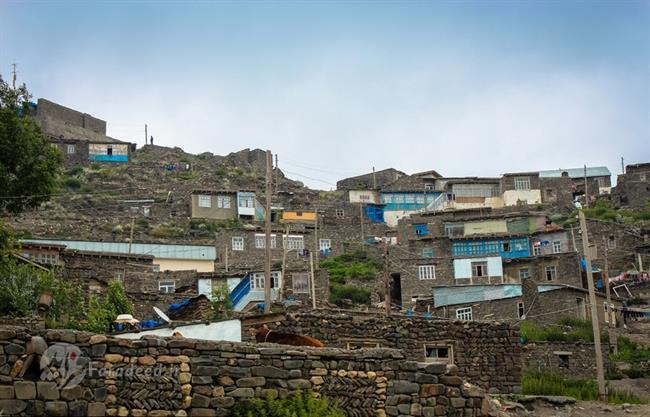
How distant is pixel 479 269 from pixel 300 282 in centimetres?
1134

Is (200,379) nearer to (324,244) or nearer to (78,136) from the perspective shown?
(324,244)

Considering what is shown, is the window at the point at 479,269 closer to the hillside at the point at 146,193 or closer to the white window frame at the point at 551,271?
the white window frame at the point at 551,271

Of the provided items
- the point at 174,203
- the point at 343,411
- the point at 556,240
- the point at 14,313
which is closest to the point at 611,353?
the point at 556,240

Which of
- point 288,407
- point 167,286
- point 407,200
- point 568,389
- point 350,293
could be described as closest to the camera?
point 288,407

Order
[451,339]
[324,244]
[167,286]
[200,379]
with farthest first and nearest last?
1. [324,244]
2. [167,286]
3. [451,339]
4. [200,379]

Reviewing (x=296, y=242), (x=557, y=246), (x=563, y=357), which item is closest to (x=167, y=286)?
(x=296, y=242)

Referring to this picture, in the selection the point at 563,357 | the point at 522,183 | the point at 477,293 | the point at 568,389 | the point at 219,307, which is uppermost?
the point at 522,183

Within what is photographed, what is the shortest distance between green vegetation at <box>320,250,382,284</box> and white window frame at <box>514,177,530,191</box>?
19182 millimetres

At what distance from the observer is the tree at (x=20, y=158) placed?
27.8m

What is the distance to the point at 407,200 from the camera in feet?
248

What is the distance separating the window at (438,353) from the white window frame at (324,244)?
134 ft

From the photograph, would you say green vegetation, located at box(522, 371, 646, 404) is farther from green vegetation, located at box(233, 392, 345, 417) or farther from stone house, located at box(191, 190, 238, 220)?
stone house, located at box(191, 190, 238, 220)

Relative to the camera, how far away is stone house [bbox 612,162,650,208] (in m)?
73.6

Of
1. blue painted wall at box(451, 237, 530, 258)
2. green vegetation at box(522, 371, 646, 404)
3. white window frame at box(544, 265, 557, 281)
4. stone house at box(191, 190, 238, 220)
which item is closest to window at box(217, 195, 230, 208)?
stone house at box(191, 190, 238, 220)
